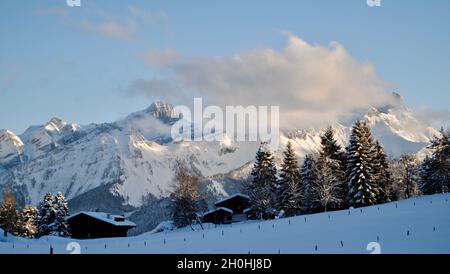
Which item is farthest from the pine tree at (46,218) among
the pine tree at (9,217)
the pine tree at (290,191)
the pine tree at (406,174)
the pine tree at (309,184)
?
the pine tree at (406,174)

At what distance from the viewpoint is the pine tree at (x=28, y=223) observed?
83275 millimetres

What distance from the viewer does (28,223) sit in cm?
8706

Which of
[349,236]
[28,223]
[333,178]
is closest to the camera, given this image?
[349,236]

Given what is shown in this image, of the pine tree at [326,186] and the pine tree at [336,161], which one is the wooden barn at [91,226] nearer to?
the pine tree at [326,186]

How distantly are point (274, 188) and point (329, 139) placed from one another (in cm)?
1097

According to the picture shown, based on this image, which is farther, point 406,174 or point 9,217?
point 406,174

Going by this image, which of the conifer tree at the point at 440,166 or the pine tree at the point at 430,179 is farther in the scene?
the pine tree at the point at 430,179

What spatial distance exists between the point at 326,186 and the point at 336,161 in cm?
586

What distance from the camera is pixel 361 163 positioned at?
206ft

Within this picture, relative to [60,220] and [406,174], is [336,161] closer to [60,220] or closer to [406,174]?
[406,174]

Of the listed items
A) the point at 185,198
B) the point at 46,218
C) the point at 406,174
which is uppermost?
the point at 406,174

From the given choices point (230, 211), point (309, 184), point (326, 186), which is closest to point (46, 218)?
point (230, 211)

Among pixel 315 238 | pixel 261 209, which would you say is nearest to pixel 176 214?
pixel 261 209
